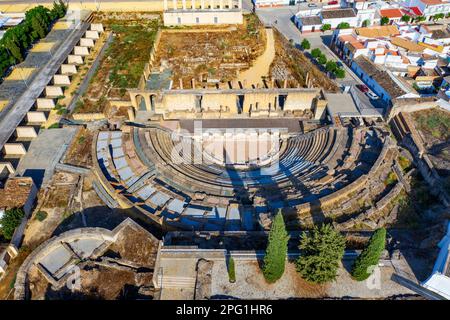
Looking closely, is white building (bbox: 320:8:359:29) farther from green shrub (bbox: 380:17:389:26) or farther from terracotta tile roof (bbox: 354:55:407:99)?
terracotta tile roof (bbox: 354:55:407:99)

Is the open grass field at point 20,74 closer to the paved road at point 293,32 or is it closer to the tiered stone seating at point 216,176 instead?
the tiered stone seating at point 216,176

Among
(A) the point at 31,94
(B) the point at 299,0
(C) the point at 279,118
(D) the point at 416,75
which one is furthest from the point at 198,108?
(B) the point at 299,0

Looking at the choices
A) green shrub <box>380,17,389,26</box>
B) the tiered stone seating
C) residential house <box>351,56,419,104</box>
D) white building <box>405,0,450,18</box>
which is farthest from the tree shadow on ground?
white building <box>405,0,450,18</box>

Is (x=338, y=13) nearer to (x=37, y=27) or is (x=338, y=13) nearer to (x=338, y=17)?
(x=338, y=17)

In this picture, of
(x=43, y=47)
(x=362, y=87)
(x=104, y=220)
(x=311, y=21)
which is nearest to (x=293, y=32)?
(x=311, y=21)

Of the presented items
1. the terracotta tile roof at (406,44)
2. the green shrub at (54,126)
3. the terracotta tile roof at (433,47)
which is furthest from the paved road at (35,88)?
the terracotta tile roof at (433,47)

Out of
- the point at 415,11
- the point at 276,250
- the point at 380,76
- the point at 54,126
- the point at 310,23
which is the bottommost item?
the point at 54,126
